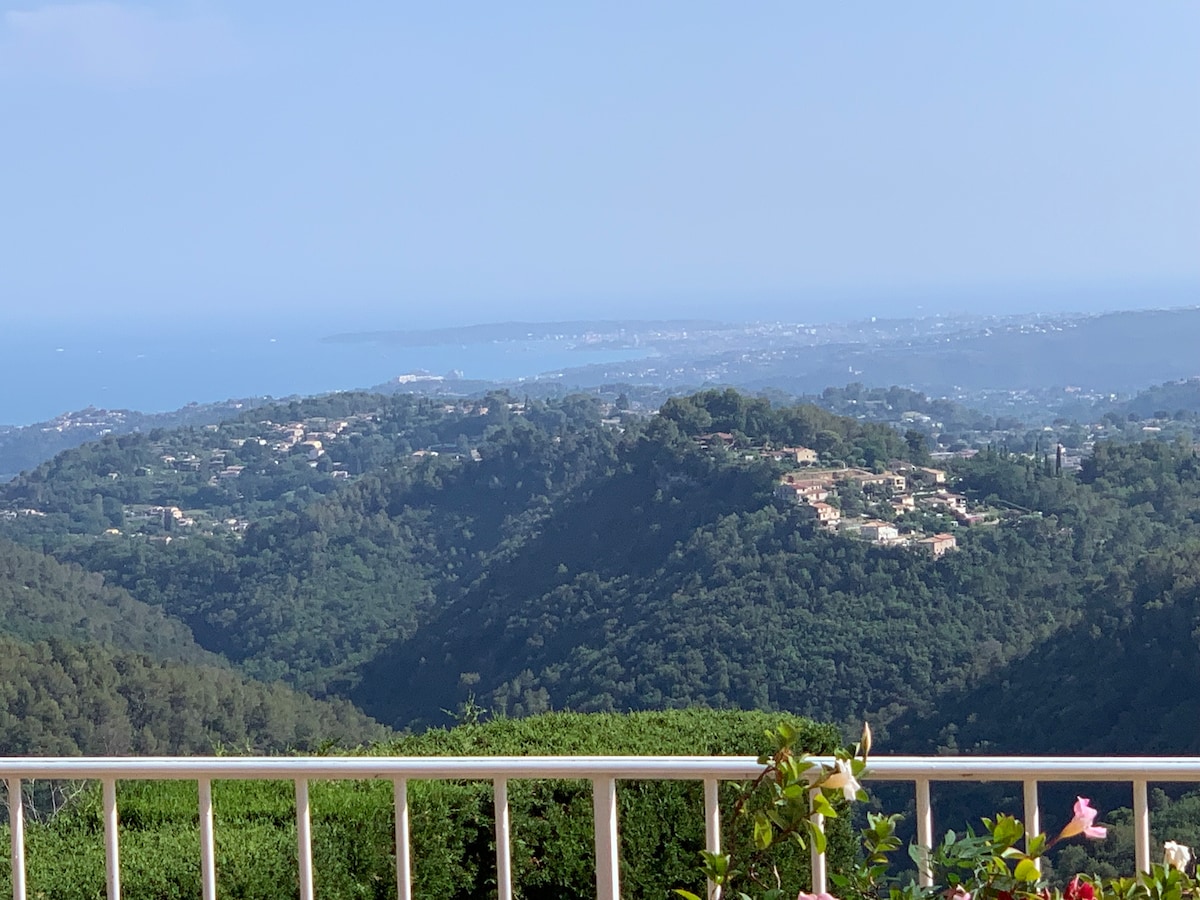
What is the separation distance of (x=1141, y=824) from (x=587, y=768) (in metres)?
0.71

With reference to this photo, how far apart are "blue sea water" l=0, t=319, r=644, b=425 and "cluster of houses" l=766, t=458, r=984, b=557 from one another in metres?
62.7

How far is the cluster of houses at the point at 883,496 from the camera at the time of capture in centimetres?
2730

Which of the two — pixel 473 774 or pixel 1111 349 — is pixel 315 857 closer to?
pixel 473 774

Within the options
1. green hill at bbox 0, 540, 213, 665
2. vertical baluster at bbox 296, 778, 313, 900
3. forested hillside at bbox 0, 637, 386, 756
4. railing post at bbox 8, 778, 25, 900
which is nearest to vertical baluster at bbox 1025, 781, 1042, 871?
vertical baluster at bbox 296, 778, 313, 900

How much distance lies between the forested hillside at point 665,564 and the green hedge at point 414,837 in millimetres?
9357

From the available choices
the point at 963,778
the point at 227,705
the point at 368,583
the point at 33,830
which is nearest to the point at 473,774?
the point at 963,778

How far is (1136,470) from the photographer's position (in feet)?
97.8

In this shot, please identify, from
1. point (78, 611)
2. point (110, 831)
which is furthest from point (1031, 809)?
point (78, 611)

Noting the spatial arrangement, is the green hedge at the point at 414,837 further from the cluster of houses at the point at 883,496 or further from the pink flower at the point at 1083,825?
the cluster of houses at the point at 883,496

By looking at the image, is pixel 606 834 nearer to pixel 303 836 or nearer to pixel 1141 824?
pixel 303 836

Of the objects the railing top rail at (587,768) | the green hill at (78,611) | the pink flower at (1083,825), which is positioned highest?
the pink flower at (1083,825)

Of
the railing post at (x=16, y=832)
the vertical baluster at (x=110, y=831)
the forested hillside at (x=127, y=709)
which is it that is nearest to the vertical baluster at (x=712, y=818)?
the vertical baluster at (x=110, y=831)

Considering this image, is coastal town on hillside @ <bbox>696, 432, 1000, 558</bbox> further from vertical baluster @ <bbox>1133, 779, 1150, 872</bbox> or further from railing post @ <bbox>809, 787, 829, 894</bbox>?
railing post @ <bbox>809, 787, 829, 894</bbox>

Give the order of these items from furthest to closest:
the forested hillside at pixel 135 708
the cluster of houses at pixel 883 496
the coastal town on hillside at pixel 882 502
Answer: the coastal town on hillside at pixel 882 502 → the cluster of houses at pixel 883 496 → the forested hillside at pixel 135 708
